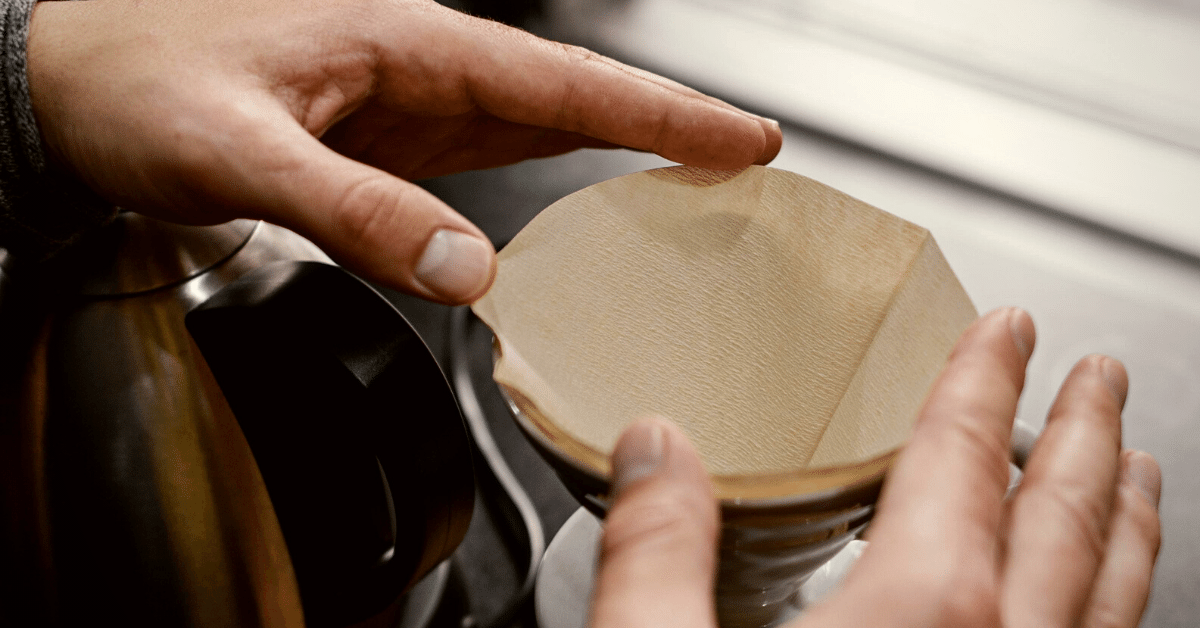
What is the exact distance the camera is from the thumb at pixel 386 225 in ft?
1.09

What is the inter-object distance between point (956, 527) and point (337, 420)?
0.83 ft

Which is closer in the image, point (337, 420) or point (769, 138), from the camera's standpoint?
point (337, 420)

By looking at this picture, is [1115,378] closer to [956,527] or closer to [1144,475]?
[1144,475]

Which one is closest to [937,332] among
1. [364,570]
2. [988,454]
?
[988,454]

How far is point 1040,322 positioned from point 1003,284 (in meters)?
0.04

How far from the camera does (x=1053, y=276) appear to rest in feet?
2.12

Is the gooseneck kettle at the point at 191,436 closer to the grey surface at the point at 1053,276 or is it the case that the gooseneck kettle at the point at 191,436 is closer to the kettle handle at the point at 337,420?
the kettle handle at the point at 337,420

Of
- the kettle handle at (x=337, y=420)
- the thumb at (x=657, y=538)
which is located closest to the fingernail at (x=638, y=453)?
the thumb at (x=657, y=538)

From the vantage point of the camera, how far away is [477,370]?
593mm

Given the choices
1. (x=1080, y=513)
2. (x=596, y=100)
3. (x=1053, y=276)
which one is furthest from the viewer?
(x=1053, y=276)

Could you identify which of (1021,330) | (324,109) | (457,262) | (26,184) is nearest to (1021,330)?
(1021,330)

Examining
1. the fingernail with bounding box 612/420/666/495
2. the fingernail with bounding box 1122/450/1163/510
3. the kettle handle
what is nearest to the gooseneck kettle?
the kettle handle

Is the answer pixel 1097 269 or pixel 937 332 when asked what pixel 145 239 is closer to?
pixel 937 332

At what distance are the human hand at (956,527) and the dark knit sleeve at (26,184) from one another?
0.99 ft
